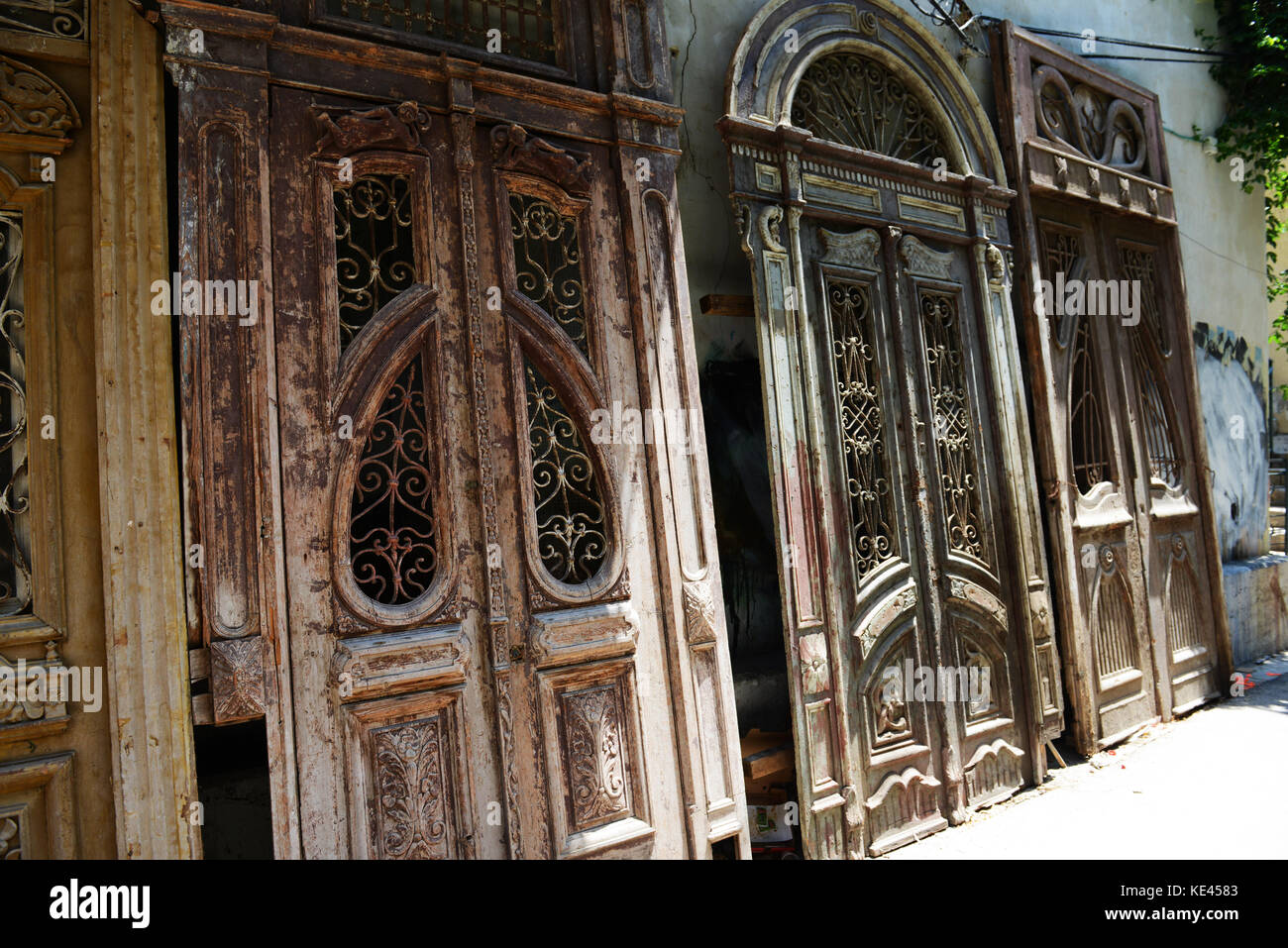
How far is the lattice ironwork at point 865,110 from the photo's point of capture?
4.38 metres

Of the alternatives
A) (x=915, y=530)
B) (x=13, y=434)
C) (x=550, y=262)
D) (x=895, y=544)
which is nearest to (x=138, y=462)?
(x=13, y=434)

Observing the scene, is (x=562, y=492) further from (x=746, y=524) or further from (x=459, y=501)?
(x=746, y=524)

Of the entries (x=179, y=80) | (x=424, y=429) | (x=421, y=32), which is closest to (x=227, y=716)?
(x=424, y=429)

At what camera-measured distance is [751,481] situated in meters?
4.14

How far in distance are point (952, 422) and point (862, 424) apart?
2.65ft

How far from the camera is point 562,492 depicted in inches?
125

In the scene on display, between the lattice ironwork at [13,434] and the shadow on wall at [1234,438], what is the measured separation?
26.3ft

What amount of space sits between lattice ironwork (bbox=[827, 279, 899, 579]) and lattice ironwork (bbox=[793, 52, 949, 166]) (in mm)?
927

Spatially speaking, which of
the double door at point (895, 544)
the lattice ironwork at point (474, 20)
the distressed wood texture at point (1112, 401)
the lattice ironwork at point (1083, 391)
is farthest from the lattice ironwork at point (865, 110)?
the lattice ironwork at point (474, 20)

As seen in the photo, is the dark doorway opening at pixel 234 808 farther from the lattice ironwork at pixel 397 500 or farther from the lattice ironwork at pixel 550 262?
the lattice ironwork at pixel 550 262

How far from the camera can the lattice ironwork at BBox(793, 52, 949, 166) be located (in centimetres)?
438

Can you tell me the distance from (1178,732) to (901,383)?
343 centimetres

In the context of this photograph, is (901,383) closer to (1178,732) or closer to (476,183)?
(476,183)

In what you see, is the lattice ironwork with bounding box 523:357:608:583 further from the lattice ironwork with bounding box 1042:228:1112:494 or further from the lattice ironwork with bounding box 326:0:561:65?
the lattice ironwork with bounding box 1042:228:1112:494
